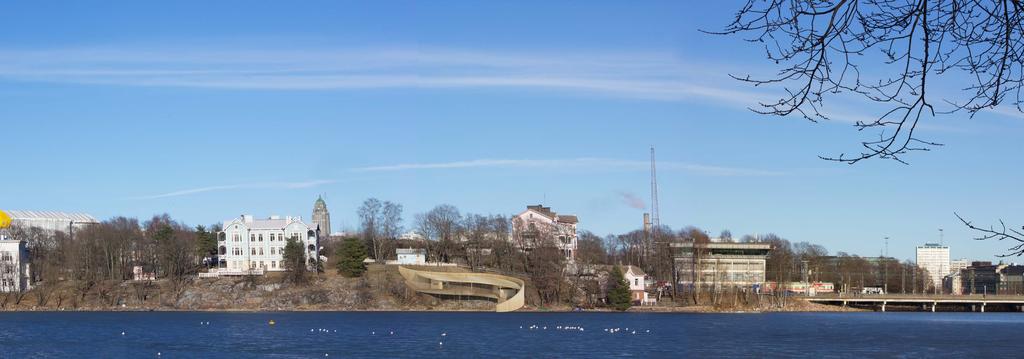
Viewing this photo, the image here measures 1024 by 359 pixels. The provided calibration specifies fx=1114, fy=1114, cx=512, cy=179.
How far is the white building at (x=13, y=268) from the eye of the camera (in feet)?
429

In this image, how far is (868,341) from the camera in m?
79.4

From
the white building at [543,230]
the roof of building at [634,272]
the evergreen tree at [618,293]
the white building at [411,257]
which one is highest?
the white building at [543,230]

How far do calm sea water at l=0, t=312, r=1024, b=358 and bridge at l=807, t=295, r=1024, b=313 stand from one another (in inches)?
1969

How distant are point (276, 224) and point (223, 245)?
7343mm

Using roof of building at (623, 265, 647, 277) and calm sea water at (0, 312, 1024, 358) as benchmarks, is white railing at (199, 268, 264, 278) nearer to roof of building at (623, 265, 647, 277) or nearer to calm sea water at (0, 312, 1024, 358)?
calm sea water at (0, 312, 1024, 358)

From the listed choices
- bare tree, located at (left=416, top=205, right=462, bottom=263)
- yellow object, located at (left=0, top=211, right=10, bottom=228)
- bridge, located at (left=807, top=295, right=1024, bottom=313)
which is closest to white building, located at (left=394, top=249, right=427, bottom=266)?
bare tree, located at (left=416, top=205, right=462, bottom=263)

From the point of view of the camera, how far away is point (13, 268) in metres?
131

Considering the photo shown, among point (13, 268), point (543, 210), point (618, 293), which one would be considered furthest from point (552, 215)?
point (13, 268)

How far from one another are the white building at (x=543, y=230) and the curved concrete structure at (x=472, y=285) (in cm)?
1207

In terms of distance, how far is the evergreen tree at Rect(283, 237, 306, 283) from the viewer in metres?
130

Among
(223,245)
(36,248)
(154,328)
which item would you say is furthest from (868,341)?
(36,248)

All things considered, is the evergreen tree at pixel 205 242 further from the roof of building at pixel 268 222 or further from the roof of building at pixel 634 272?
the roof of building at pixel 634 272

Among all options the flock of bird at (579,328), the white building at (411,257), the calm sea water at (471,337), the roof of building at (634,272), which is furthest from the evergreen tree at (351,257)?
the flock of bird at (579,328)

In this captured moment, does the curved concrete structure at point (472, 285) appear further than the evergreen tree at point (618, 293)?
No
